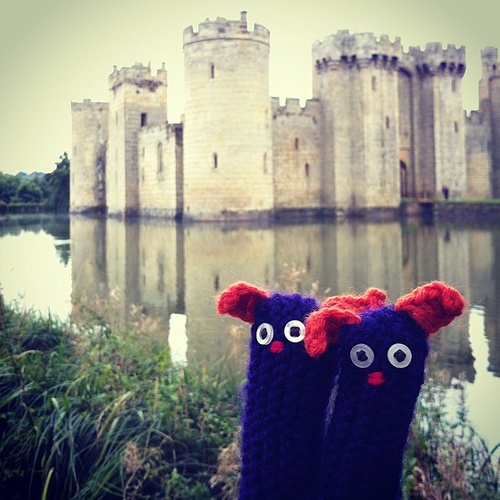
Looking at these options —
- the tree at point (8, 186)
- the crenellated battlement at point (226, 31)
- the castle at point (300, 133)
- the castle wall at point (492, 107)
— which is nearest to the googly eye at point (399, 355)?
the castle at point (300, 133)

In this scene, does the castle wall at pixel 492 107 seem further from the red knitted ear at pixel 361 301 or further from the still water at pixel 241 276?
the red knitted ear at pixel 361 301

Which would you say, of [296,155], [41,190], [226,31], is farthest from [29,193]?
[226,31]

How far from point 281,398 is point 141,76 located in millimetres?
30036

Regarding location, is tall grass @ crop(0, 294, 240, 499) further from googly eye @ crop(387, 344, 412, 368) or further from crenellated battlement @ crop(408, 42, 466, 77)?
crenellated battlement @ crop(408, 42, 466, 77)

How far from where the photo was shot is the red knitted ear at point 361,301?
2219mm

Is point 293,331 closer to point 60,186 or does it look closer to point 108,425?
point 108,425

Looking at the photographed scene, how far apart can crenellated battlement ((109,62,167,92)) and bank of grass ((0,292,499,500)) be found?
27.5 meters

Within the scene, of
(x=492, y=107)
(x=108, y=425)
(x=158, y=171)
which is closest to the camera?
(x=108, y=425)

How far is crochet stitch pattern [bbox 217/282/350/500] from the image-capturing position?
2.12 m

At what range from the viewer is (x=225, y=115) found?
79.5 ft

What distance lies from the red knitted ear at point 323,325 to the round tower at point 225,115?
73.6 ft

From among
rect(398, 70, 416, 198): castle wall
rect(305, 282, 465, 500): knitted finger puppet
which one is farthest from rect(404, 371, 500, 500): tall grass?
rect(398, 70, 416, 198): castle wall

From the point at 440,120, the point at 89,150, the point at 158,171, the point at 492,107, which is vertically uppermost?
the point at 492,107

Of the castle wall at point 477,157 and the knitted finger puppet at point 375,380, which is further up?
the castle wall at point 477,157
